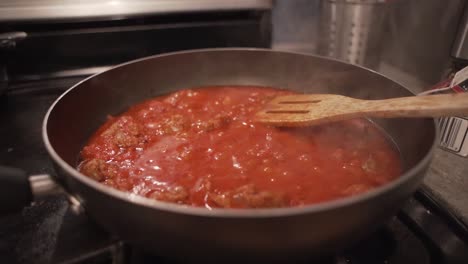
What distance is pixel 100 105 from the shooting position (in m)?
1.68

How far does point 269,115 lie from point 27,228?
3.24 feet

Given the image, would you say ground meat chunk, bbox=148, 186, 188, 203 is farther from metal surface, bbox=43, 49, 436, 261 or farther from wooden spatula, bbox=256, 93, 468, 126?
wooden spatula, bbox=256, 93, 468, 126

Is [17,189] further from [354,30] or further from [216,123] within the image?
[354,30]

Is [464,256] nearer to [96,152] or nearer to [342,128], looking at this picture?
[342,128]

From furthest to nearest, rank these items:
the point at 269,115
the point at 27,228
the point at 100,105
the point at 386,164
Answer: the point at 100,105 → the point at 269,115 → the point at 386,164 → the point at 27,228

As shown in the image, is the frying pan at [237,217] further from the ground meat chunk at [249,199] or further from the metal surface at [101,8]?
the metal surface at [101,8]

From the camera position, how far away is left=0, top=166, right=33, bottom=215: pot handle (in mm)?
869

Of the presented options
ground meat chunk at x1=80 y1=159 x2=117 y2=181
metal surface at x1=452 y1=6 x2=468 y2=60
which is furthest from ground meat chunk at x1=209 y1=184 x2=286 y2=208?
metal surface at x1=452 y1=6 x2=468 y2=60

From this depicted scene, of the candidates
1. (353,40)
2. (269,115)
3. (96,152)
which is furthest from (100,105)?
(353,40)

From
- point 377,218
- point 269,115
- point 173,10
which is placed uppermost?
point 173,10

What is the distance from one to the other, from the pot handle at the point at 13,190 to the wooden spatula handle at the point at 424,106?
104 centimetres

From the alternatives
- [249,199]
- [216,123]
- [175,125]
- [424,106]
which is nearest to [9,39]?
[175,125]

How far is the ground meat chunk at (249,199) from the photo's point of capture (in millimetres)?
1063

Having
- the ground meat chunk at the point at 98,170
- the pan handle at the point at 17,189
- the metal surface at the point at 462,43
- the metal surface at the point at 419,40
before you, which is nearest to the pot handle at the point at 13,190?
the pan handle at the point at 17,189
